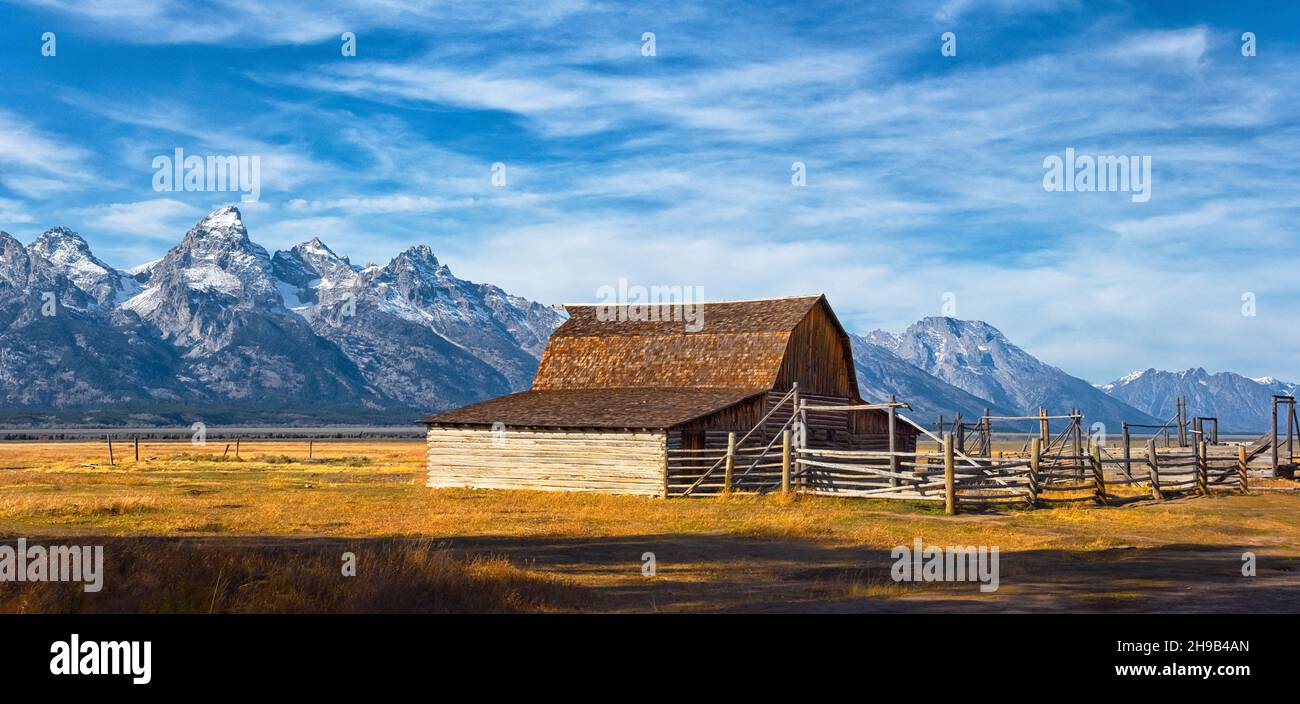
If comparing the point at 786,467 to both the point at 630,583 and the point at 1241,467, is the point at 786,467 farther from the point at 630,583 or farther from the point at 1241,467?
the point at 630,583

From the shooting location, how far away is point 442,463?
124 feet

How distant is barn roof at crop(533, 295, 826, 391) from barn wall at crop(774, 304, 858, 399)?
501mm

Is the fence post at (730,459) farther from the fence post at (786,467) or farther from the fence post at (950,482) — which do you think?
the fence post at (950,482)

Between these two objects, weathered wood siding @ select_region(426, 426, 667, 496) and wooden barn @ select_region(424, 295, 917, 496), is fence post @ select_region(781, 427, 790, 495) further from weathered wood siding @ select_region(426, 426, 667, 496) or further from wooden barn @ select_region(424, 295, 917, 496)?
weathered wood siding @ select_region(426, 426, 667, 496)

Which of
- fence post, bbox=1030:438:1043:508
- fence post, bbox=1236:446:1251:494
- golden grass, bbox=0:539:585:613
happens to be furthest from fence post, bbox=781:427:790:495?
golden grass, bbox=0:539:585:613

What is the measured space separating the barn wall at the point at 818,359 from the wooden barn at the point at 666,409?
67 mm

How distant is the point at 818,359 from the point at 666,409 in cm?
791

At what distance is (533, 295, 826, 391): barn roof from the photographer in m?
38.6

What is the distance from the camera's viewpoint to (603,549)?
20188 millimetres

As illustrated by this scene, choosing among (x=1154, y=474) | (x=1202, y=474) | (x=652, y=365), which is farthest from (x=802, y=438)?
(x=1202, y=474)

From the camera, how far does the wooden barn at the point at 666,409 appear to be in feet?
111

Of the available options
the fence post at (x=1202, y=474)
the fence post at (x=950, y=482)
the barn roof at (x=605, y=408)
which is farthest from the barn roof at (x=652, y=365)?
the fence post at (x=1202, y=474)

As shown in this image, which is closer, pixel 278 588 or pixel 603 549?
pixel 278 588
